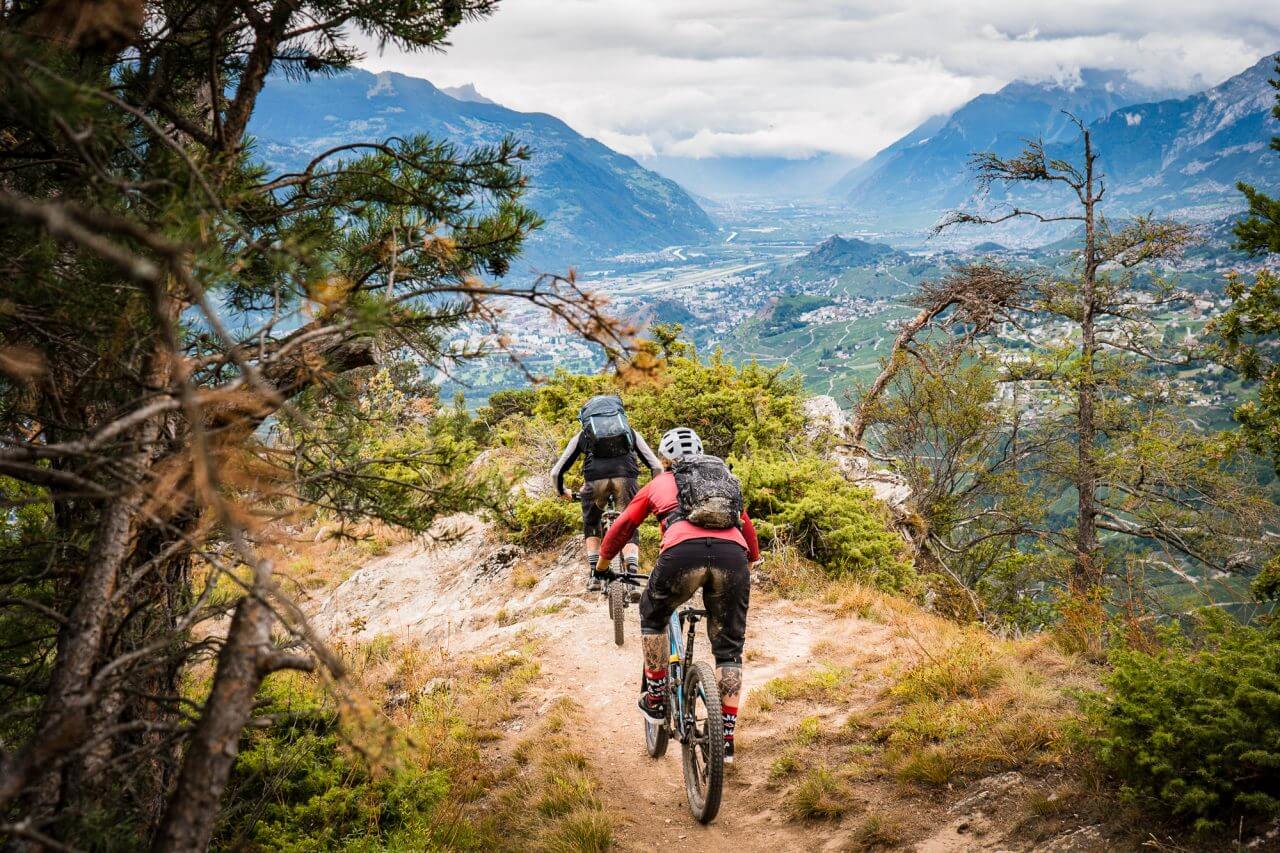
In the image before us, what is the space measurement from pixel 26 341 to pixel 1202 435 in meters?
23.2

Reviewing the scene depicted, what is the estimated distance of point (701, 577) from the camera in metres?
5.14

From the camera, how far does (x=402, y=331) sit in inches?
166

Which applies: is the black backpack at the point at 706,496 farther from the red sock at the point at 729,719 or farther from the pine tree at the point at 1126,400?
the pine tree at the point at 1126,400

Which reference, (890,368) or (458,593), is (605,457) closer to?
(458,593)

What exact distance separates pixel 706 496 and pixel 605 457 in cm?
366

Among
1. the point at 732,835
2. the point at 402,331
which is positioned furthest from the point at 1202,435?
the point at 402,331

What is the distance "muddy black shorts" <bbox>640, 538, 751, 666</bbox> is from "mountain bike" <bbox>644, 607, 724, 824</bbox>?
0.75ft

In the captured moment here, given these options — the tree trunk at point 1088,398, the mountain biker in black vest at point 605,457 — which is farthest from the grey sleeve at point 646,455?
the tree trunk at point 1088,398

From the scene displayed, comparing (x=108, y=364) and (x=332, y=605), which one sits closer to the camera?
(x=108, y=364)

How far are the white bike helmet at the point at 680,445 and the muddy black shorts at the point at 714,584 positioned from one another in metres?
0.82

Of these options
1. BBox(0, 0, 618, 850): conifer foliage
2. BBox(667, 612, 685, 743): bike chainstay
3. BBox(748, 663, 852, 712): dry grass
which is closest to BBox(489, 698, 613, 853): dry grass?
BBox(667, 612, 685, 743): bike chainstay

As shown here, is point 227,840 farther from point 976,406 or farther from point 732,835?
point 976,406

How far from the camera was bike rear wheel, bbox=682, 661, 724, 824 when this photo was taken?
200 inches

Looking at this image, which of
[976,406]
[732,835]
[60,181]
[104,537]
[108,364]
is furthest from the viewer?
[976,406]
